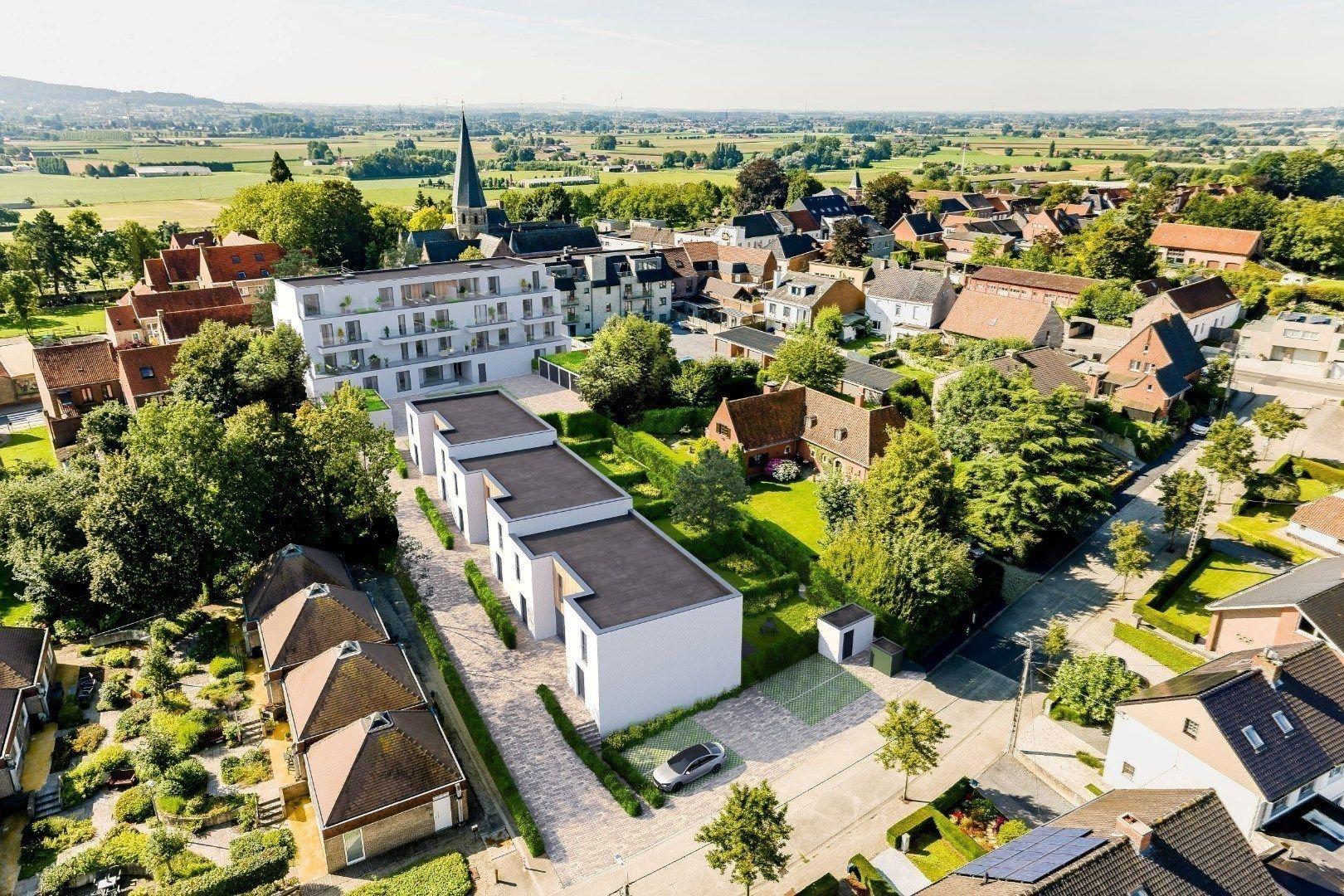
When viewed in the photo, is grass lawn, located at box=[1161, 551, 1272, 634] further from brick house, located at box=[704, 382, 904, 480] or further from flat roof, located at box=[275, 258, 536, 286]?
flat roof, located at box=[275, 258, 536, 286]

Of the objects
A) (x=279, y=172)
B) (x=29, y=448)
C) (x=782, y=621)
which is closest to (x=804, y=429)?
(x=782, y=621)

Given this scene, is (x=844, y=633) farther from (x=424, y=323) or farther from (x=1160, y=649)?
(x=424, y=323)

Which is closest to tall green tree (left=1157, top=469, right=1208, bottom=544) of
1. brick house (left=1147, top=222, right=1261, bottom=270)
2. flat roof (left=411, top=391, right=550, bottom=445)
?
flat roof (left=411, top=391, right=550, bottom=445)

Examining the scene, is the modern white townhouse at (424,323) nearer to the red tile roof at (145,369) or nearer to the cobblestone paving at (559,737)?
the red tile roof at (145,369)

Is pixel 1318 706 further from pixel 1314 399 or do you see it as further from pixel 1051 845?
pixel 1314 399

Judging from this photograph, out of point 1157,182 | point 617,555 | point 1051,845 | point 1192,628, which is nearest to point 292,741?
point 617,555

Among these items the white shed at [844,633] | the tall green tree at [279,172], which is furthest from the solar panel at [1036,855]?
the tall green tree at [279,172]

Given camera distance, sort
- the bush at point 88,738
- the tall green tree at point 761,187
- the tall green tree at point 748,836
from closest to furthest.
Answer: the tall green tree at point 748,836
the bush at point 88,738
the tall green tree at point 761,187
